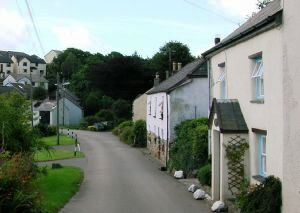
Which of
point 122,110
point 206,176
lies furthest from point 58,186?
point 122,110

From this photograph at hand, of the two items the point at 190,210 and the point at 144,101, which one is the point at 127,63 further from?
the point at 190,210

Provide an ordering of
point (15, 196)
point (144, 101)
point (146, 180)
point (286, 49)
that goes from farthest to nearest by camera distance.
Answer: point (144, 101) < point (146, 180) < point (286, 49) < point (15, 196)

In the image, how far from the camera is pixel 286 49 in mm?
13477

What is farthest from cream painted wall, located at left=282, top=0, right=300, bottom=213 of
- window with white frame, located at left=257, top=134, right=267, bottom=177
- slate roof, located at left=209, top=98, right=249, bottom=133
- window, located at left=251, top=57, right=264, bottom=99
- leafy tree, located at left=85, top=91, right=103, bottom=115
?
leafy tree, located at left=85, top=91, right=103, bottom=115

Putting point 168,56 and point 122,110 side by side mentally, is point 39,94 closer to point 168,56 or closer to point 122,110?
point 168,56

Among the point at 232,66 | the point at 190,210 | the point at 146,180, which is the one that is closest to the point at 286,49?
the point at 232,66

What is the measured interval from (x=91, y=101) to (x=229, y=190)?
7057 cm

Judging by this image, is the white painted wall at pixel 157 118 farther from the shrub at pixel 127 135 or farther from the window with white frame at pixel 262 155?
the window with white frame at pixel 262 155

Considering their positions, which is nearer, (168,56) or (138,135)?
(138,135)

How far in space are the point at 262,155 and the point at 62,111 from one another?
7024 centimetres

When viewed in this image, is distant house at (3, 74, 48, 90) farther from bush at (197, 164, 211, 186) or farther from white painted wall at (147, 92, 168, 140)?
bush at (197, 164, 211, 186)

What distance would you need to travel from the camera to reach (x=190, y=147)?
1108 inches

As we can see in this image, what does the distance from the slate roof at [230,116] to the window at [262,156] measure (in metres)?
0.99

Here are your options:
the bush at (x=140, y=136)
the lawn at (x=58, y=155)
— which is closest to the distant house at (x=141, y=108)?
the bush at (x=140, y=136)
